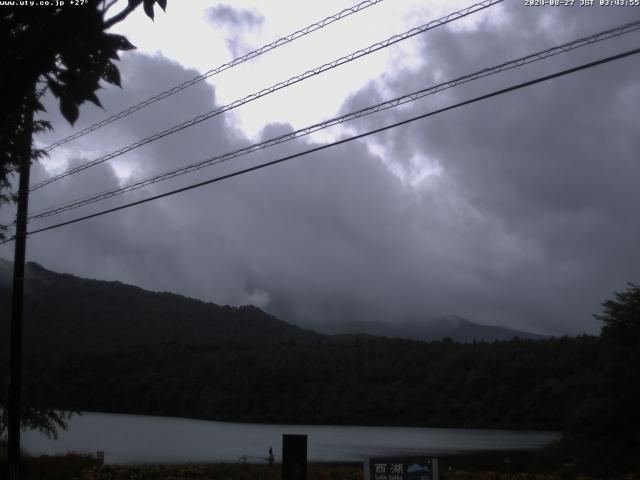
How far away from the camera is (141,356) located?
375 ft

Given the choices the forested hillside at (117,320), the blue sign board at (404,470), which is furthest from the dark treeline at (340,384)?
the blue sign board at (404,470)

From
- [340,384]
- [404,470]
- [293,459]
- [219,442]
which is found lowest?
[404,470]

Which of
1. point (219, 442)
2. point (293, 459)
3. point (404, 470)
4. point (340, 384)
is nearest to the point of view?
point (404, 470)

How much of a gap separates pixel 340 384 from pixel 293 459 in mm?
109130

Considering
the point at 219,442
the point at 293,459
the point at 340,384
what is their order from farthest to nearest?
the point at 340,384 < the point at 219,442 < the point at 293,459

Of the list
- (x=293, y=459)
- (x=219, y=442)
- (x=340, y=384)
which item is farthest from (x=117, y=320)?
(x=293, y=459)

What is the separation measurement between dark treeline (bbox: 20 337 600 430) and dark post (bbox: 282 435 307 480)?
94.2 metres

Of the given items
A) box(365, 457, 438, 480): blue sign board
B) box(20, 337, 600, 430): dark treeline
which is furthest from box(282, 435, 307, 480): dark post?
box(20, 337, 600, 430): dark treeline

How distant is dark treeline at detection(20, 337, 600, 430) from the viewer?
10731 cm

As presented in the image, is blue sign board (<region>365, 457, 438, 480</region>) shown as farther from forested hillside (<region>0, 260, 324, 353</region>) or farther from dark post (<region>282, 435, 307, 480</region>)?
forested hillside (<region>0, 260, 324, 353</region>)

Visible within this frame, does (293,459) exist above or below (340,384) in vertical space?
below

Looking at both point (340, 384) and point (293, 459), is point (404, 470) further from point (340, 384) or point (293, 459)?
point (340, 384)

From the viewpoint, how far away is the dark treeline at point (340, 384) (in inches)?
4225

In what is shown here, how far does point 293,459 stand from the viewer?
38.4 feet
